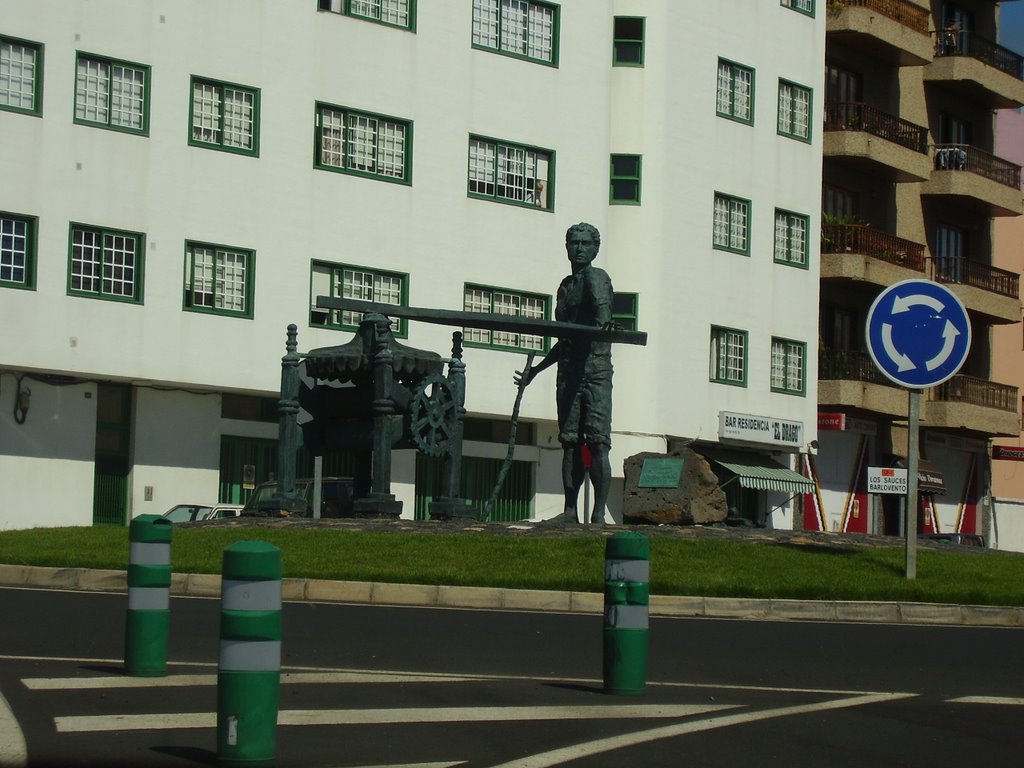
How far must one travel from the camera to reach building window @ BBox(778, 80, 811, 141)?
163 ft

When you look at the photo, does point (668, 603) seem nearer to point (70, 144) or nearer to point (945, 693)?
point (945, 693)

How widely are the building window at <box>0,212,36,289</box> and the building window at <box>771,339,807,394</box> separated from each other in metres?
20.8

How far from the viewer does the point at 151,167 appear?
36656 millimetres

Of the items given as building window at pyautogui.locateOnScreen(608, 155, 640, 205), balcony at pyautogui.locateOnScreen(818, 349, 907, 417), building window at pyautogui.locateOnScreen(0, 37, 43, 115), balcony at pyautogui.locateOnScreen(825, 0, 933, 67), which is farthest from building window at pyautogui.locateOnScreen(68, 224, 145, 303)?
balcony at pyautogui.locateOnScreen(825, 0, 933, 67)

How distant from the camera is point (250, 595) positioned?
6.99 m

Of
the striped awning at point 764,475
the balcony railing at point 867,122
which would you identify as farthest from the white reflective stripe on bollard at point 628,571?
the balcony railing at point 867,122

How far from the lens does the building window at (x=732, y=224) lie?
4738 cm

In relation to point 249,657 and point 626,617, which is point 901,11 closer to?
point 626,617

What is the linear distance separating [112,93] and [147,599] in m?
28.2

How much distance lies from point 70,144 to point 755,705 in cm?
2868

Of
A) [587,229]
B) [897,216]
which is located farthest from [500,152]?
[587,229]

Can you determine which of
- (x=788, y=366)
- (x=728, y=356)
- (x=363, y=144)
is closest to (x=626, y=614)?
(x=363, y=144)

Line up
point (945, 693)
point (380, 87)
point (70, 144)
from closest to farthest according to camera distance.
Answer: point (945, 693)
point (70, 144)
point (380, 87)

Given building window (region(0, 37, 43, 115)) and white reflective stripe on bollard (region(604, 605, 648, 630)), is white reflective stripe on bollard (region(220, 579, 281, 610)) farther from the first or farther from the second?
building window (region(0, 37, 43, 115))
